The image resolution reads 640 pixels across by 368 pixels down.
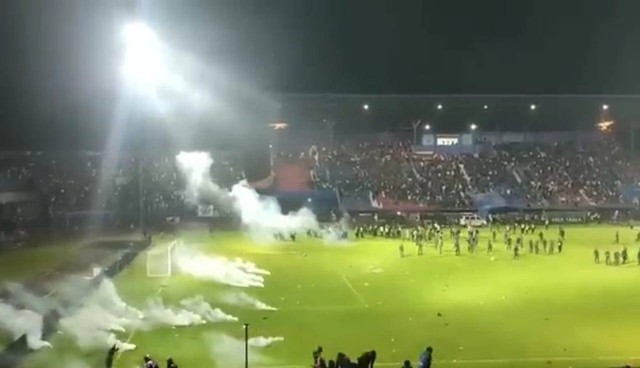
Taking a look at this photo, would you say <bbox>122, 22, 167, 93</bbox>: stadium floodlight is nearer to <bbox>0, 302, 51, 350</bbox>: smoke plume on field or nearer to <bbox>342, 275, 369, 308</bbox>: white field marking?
<bbox>0, 302, 51, 350</bbox>: smoke plume on field

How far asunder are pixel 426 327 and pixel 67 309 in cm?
905

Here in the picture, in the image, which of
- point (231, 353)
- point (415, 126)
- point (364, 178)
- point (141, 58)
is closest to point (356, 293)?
point (231, 353)

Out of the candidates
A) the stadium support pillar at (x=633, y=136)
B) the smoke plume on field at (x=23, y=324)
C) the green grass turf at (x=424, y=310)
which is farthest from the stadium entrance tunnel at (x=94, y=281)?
the stadium support pillar at (x=633, y=136)

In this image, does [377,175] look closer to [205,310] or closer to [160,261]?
[160,261]

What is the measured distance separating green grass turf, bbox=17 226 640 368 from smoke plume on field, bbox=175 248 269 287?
0.64 meters

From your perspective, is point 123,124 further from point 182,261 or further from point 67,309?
point 67,309

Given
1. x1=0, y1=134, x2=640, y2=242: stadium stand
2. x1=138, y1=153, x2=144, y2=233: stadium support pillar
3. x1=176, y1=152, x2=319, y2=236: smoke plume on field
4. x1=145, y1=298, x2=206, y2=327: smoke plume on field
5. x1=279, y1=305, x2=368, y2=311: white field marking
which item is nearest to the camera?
x1=145, y1=298, x2=206, y2=327: smoke plume on field

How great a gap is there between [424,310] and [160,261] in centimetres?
1211

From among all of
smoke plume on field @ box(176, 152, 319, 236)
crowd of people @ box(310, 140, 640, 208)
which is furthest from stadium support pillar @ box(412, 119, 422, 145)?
smoke plume on field @ box(176, 152, 319, 236)

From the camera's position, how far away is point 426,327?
795 inches

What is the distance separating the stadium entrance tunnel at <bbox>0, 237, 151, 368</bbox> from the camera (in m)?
16.6

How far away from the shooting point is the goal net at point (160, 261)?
29.2 m

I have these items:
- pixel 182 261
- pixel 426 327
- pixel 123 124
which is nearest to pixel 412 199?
pixel 123 124

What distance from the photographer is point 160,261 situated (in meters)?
30.6
